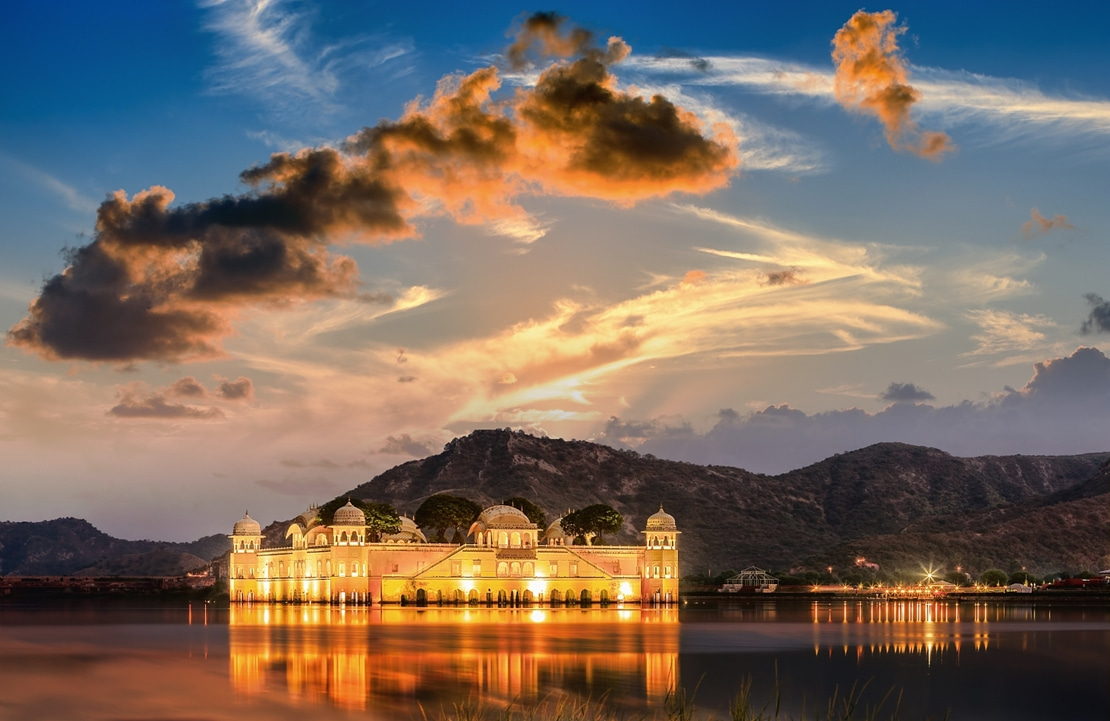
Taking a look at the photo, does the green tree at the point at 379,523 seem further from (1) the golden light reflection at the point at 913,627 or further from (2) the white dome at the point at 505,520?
(1) the golden light reflection at the point at 913,627

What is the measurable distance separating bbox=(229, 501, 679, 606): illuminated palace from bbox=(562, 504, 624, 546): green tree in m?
6.59

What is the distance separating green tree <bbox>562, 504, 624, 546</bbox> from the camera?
15262cm

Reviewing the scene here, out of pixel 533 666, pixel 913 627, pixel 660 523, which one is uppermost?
pixel 660 523

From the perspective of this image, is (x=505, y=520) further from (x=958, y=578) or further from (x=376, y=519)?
(x=958, y=578)

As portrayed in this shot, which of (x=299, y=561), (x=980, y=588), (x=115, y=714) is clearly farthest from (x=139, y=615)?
(x=980, y=588)

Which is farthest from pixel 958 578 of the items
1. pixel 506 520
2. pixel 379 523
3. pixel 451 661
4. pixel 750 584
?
pixel 451 661

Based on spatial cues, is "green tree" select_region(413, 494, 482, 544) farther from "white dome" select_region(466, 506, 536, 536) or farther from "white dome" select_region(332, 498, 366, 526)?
"white dome" select_region(332, 498, 366, 526)

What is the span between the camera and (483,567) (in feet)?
447

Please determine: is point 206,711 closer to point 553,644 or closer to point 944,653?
point 553,644

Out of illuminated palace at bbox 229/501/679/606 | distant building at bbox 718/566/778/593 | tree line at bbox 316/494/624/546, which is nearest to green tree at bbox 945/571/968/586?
distant building at bbox 718/566/778/593

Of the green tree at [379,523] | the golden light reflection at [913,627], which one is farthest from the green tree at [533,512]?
the golden light reflection at [913,627]

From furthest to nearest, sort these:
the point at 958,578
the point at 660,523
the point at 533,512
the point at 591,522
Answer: the point at 958,578, the point at 533,512, the point at 591,522, the point at 660,523

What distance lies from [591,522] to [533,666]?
9723 centimetres

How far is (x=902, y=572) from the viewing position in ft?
647
